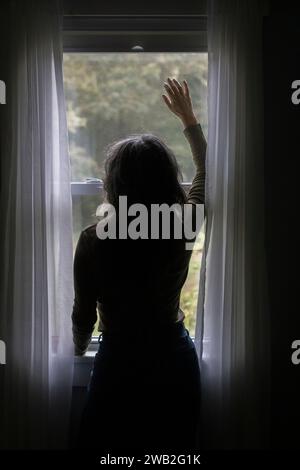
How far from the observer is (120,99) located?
1.86 m

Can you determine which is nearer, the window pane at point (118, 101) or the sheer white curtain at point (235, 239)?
the sheer white curtain at point (235, 239)

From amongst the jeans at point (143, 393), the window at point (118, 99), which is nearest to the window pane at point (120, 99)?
the window at point (118, 99)

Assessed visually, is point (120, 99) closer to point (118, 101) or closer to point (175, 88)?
point (118, 101)

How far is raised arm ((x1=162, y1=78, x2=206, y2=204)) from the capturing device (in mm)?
1531

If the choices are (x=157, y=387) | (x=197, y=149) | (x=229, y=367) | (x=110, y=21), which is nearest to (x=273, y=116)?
(x=197, y=149)

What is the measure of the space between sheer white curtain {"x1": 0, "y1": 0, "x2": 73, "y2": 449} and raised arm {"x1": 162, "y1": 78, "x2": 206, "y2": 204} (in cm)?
39

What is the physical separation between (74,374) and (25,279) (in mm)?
437

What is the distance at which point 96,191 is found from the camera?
183 cm

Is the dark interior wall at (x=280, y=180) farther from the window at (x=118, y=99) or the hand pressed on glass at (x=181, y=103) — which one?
the hand pressed on glass at (x=181, y=103)

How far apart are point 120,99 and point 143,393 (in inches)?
→ 44.3

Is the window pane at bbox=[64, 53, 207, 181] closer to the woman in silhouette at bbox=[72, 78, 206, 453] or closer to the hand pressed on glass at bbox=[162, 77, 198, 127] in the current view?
the hand pressed on glass at bbox=[162, 77, 198, 127]

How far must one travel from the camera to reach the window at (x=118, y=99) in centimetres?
181

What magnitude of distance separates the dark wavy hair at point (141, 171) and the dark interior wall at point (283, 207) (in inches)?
24.3

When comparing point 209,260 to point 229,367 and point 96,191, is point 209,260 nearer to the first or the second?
point 229,367
